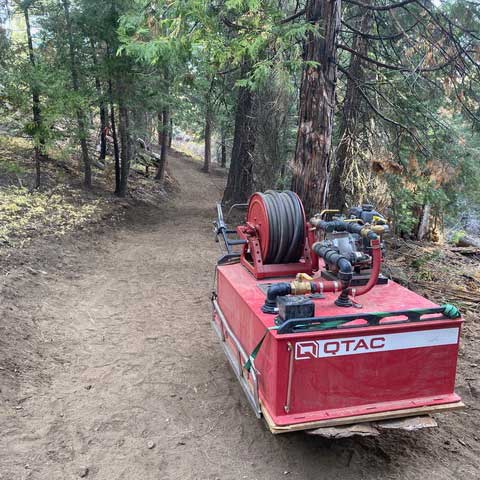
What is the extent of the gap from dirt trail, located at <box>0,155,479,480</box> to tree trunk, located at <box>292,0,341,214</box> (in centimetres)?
261

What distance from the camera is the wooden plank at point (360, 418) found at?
3.38 meters

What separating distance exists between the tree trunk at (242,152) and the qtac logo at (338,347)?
10962 mm

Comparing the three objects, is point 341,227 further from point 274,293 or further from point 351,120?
point 351,120

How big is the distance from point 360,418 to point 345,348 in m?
0.54

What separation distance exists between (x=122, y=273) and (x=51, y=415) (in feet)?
15.6

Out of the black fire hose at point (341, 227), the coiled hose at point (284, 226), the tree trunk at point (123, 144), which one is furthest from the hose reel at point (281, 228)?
the tree trunk at point (123, 144)

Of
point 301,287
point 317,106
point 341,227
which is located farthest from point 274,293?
point 317,106

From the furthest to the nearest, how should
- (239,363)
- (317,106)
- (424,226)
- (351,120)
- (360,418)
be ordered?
(424,226), (351,120), (317,106), (239,363), (360,418)

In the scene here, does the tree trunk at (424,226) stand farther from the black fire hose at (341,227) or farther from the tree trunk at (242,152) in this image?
the black fire hose at (341,227)

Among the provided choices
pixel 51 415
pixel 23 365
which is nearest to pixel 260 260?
pixel 51 415

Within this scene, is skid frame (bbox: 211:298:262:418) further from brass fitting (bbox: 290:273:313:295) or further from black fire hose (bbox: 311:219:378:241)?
black fire hose (bbox: 311:219:378:241)

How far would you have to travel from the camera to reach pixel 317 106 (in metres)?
6.86

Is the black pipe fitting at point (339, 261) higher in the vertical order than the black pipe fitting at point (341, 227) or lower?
lower

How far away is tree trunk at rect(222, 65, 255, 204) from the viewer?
46.5 feet
